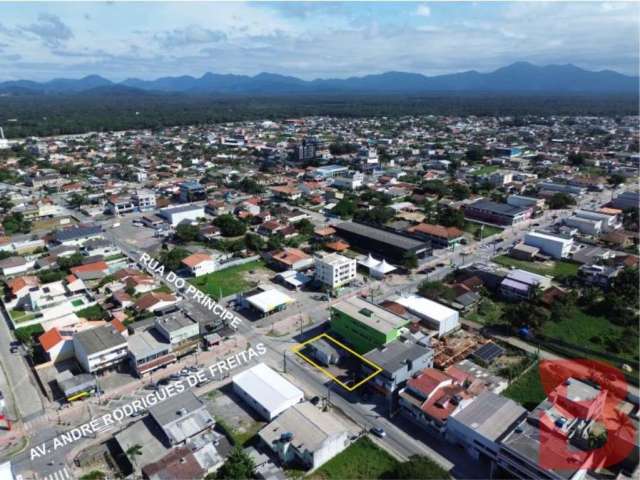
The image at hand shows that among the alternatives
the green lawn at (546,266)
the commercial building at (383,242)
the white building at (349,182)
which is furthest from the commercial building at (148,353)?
the white building at (349,182)

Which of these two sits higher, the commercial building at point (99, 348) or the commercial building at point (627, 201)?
the commercial building at point (627, 201)

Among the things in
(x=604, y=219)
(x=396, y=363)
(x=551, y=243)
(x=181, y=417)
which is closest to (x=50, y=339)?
(x=181, y=417)

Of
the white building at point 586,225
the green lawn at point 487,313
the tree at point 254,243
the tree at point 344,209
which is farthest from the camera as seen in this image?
the tree at point 344,209

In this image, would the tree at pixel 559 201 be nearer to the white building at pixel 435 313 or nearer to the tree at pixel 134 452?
the white building at pixel 435 313

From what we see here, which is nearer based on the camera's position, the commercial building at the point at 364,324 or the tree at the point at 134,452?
the tree at the point at 134,452

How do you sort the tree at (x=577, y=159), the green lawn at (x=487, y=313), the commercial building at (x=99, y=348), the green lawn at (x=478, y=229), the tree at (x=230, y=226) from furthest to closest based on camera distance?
the tree at (x=577, y=159) < the green lawn at (x=478, y=229) < the tree at (x=230, y=226) < the green lawn at (x=487, y=313) < the commercial building at (x=99, y=348)

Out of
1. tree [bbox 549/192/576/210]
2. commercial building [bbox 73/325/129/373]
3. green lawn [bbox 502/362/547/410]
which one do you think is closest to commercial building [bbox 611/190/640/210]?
tree [bbox 549/192/576/210]

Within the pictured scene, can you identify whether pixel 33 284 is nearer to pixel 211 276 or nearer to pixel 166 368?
pixel 211 276
